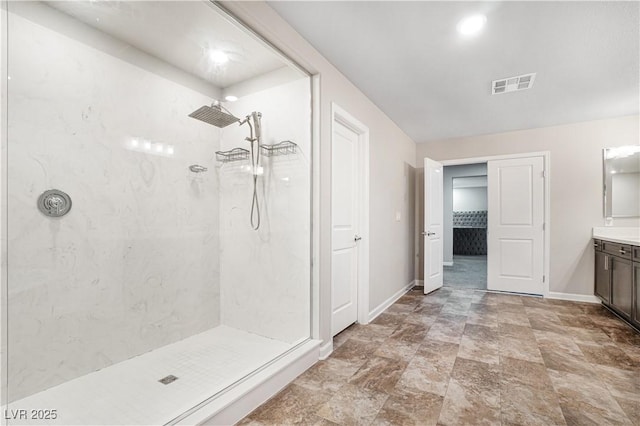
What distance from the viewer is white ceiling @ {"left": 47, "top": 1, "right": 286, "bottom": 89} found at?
1955 mm

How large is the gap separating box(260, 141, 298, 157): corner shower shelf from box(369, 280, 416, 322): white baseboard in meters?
1.98

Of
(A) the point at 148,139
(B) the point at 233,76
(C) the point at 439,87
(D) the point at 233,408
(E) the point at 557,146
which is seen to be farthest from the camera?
(E) the point at 557,146

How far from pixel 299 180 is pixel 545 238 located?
384 cm

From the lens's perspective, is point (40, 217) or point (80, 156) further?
point (80, 156)

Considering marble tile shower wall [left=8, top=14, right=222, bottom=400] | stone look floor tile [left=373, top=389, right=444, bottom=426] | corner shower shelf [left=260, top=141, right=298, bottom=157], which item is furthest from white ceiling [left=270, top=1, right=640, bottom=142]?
stone look floor tile [left=373, top=389, right=444, bottom=426]

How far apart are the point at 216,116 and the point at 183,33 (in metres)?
0.67

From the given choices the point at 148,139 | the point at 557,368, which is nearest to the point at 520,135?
the point at 557,368

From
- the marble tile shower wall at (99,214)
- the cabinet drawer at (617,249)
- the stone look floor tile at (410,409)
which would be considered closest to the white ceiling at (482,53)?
the marble tile shower wall at (99,214)

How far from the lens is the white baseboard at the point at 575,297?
402cm

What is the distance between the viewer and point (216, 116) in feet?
8.85

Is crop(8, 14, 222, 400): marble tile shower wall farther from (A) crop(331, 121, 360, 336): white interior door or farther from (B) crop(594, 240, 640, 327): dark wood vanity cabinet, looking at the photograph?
(B) crop(594, 240, 640, 327): dark wood vanity cabinet

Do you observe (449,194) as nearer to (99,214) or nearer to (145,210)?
(145,210)

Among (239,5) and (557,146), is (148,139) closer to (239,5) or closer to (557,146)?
(239,5)

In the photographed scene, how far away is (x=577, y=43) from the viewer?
7.51ft
